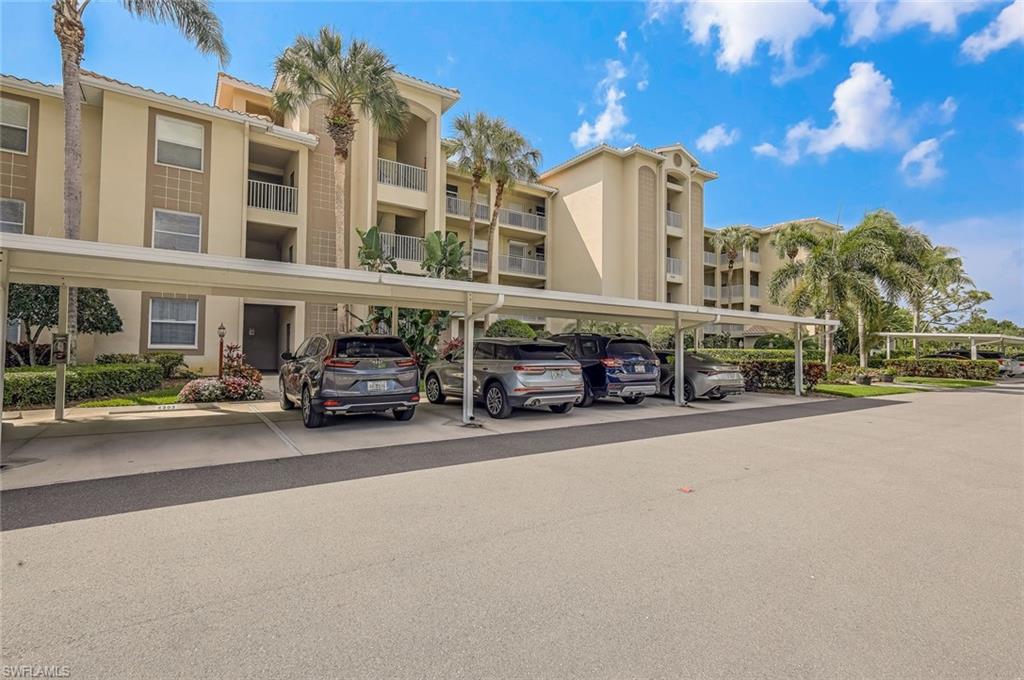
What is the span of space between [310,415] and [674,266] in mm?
26449

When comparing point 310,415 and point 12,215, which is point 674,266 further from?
point 12,215

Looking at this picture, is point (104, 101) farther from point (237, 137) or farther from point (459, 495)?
point (459, 495)

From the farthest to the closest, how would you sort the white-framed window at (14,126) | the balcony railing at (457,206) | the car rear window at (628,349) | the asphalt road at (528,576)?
the balcony railing at (457,206) → the white-framed window at (14,126) → the car rear window at (628,349) → the asphalt road at (528,576)

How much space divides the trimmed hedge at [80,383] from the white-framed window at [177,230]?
5.05 m

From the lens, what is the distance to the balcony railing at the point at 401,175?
20.5 m

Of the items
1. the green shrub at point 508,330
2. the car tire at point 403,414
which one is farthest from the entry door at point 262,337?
the car tire at point 403,414

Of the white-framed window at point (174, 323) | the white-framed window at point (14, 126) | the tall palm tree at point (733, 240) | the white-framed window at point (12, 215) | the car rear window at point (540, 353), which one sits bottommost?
the car rear window at point (540, 353)

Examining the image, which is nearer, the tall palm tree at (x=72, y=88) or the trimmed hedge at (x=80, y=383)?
the trimmed hedge at (x=80, y=383)

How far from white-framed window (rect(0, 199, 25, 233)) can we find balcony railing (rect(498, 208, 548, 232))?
747 inches

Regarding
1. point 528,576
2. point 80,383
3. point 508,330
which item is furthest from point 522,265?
point 528,576

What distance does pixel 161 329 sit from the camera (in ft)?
53.4

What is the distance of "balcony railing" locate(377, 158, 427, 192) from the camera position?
20516 millimetres

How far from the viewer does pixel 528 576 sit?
11.4 ft

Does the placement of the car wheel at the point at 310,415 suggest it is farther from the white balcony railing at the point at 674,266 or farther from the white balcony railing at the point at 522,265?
the white balcony railing at the point at 674,266
